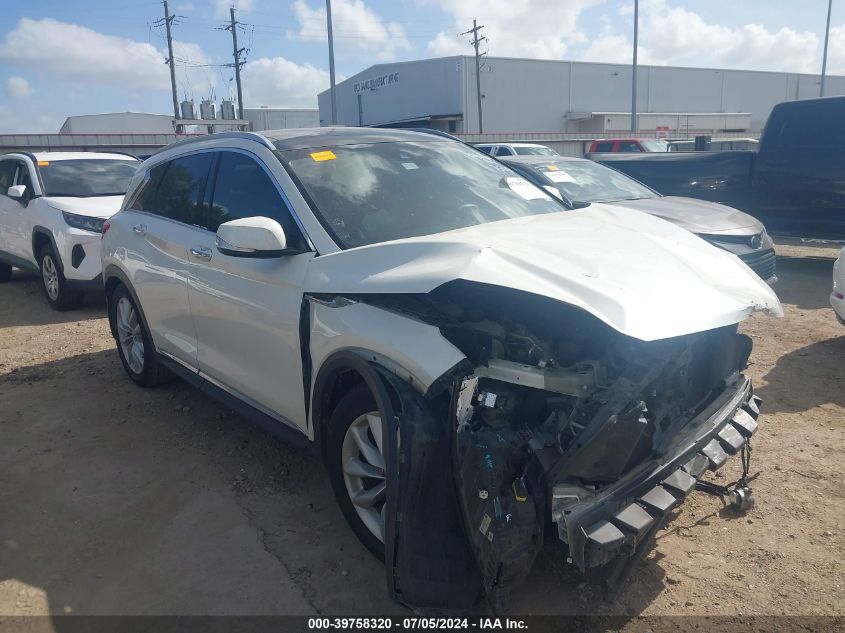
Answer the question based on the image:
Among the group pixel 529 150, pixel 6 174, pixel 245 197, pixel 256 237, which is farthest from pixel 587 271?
pixel 529 150

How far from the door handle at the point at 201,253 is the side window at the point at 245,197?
143 mm

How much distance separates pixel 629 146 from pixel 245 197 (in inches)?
776

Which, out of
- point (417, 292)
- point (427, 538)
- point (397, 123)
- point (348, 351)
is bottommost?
point (427, 538)

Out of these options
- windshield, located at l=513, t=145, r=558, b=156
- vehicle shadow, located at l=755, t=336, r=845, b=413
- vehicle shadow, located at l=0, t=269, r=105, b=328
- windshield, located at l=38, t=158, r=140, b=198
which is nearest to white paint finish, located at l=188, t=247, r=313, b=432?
vehicle shadow, located at l=755, t=336, r=845, b=413

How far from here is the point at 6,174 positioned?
31.8ft

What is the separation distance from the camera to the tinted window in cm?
950

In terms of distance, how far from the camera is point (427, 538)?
8.09ft

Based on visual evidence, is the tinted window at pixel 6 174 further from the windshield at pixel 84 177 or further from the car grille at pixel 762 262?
the car grille at pixel 762 262

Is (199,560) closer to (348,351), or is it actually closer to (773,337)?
(348,351)

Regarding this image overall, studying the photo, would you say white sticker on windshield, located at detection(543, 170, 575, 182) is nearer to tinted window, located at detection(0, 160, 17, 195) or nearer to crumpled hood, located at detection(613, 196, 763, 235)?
crumpled hood, located at detection(613, 196, 763, 235)

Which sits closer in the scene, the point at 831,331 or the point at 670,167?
the point at 831,331

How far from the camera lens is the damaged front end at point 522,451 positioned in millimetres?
2373

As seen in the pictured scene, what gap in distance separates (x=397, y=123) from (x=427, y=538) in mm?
51114

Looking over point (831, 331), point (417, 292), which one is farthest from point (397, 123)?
point (417, 292)
